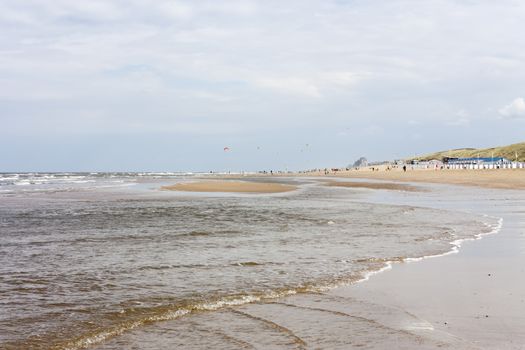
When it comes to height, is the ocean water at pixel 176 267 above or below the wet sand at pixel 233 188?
below

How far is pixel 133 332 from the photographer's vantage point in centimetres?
679

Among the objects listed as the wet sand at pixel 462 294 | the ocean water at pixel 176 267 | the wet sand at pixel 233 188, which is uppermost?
the wet sand at pixel 233 188

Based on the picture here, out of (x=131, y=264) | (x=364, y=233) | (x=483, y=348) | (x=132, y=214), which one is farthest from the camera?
(x=132, y=214)

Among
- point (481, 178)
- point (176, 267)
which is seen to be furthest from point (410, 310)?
point (481, 178)

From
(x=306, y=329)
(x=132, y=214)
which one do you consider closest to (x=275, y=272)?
(x=306, y=329)

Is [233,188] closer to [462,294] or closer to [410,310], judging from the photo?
[462,294]

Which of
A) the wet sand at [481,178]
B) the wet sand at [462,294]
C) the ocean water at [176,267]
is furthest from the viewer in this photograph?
the wet sand at [481,178]

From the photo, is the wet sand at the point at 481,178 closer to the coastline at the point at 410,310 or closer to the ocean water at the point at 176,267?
the ocean water at the point at 176,267

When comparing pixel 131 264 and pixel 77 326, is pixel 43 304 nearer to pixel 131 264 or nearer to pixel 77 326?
pixel 77 326

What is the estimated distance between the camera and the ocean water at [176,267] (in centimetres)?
696

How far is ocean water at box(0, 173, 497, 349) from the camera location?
6961 millimetres

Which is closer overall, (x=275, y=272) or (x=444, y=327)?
(x=444, y=327)

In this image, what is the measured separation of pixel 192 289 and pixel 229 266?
2.28 m

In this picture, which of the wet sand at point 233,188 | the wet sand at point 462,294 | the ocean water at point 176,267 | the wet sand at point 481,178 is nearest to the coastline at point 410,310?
the wet sand at point 462,294
